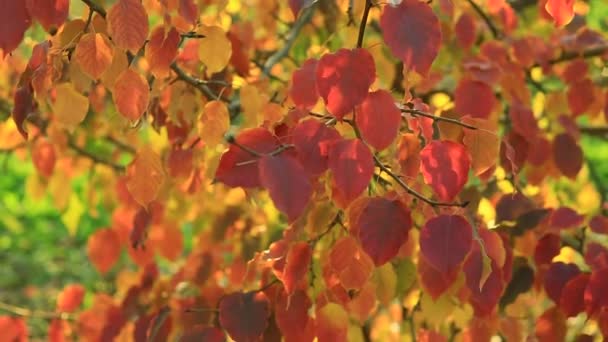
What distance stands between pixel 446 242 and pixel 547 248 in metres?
0.45

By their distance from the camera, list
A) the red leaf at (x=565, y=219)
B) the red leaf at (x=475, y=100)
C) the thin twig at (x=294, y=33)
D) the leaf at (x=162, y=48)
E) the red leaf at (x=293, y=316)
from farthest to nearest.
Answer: the thin twig at (x=294, y=33), the red leaf at (x=475, y=100), the red leaf at (x=565, y=219), the red leaf at (x=293, y=316), the leaf at (x=162, y=48)

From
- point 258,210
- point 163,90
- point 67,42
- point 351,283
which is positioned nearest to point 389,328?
point 258,210

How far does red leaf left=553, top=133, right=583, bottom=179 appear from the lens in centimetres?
179

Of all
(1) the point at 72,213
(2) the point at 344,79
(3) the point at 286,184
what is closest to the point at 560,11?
(2) the point at 344,79

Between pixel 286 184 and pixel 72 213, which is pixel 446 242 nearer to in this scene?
pixel 286 184

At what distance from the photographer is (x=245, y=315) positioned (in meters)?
1.32

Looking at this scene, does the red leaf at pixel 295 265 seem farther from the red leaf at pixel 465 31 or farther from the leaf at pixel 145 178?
the red leaf at pixel 465 31

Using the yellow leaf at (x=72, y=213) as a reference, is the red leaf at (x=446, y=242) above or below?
below

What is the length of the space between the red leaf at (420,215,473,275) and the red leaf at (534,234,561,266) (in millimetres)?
426

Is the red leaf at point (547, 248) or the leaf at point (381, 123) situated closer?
the leaf at point (381, 123)

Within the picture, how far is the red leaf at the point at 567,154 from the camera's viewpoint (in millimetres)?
1793

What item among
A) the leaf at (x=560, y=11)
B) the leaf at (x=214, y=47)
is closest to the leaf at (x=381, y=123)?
the leaf at (x=560, y=11)

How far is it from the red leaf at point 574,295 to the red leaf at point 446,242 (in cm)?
36

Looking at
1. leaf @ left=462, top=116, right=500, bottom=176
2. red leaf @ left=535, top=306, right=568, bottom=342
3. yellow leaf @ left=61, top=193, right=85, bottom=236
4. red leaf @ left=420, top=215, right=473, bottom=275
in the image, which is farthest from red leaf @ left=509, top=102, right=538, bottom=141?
yellow leaf @ left=61, top=193, right=85, bottom=236
